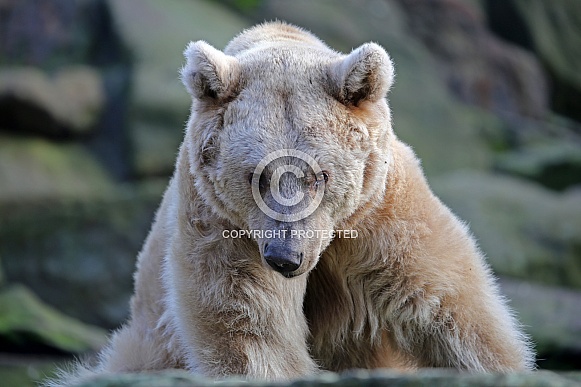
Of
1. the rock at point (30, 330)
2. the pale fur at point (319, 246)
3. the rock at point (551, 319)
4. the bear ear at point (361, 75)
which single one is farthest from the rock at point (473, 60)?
the bear ear at point (361, 75)

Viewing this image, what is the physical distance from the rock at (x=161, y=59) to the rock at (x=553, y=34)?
5.83 metres

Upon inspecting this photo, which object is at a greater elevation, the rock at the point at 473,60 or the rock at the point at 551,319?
the rock at the point at 473,60

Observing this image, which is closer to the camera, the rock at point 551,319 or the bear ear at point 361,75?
the bear ear at point 361,75

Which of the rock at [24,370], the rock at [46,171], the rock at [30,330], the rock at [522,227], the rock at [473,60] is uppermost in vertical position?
the rock at [473,60]

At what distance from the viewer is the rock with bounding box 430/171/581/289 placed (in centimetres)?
1108

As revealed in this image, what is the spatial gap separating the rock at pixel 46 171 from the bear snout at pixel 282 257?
8.26 metres

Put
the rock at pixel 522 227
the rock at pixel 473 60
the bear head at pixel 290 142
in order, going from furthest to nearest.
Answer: the rock at pixel 473 60
the rock at pixel 522 227
the bear head at pixel 290 142

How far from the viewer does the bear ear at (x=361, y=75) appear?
438cm

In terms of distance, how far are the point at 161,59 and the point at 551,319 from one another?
723 cm

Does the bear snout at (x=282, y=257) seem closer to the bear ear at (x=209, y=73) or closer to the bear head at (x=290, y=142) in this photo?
the bear head at (x=290, y=142)

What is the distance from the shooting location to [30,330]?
866 centimetres

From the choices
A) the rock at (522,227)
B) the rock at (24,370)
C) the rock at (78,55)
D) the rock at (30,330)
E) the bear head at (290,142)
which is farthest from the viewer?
the rock at (78,55)

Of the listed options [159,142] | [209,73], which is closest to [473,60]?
[159,142]

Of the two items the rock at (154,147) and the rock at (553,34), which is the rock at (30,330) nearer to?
the rock at (154,147)
